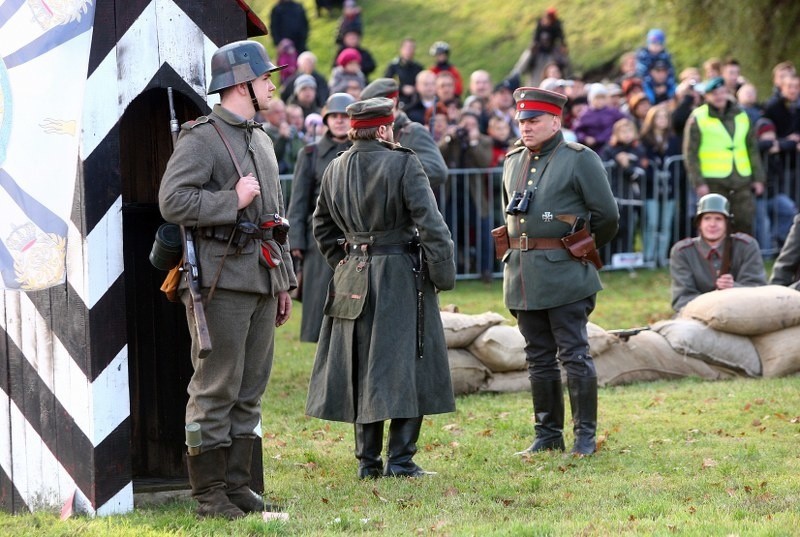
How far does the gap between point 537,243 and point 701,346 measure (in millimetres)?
3121

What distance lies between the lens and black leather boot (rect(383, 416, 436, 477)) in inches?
300

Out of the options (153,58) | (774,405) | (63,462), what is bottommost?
(774,405)

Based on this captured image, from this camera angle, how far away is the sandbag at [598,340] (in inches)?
417

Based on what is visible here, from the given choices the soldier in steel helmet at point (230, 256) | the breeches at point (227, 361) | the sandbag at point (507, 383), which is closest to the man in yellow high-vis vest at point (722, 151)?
the sandbag at point (507, 383)

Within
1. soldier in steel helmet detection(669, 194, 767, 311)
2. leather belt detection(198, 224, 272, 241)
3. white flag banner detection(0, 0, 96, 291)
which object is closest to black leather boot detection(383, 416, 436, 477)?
leather belt detection(198, 224, 272, 241)

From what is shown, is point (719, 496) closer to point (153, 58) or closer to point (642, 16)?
point (153, 58)

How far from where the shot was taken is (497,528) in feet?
20.2

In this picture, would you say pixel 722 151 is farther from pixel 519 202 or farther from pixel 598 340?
pixel 519 202

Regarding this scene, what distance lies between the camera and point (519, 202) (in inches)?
327

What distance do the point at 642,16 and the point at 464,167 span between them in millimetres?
12835

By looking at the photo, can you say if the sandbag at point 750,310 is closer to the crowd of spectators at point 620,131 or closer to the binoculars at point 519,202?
the binoculars at point 519,202

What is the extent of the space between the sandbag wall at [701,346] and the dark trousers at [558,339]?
2.02 m

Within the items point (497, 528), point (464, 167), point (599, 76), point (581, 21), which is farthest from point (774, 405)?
point (581, 21)

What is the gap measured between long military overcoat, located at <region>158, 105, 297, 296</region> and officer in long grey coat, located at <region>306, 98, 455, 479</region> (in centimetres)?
103
